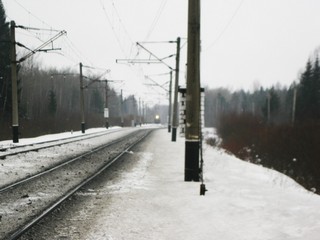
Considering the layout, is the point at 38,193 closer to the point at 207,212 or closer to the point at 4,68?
the point at 207,212

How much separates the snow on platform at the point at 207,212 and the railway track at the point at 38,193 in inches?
42.8

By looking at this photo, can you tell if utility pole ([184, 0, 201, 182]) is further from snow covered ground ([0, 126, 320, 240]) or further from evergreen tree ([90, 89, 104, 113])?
evergreen tree ([90, 89, 104, 113])

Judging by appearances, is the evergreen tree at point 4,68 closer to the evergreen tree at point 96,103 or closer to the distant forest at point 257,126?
the distant forest at point 257,126

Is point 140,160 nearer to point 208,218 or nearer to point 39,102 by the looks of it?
point 208,218

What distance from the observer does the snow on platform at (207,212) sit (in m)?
5.10

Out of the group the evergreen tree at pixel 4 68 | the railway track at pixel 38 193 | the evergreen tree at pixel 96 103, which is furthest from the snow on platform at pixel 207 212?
the evergreen tree at pixel 96 103

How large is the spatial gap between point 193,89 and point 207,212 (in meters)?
3.72

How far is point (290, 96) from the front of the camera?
83.5 metres

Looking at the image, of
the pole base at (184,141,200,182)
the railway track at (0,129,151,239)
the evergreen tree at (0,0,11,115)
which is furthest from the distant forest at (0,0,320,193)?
the railway track at (0,129,151,239)

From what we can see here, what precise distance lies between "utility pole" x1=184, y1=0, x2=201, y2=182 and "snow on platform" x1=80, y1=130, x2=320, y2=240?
0.81 meters

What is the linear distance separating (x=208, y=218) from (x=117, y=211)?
173 centimetres

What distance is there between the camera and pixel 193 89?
8.94 metres

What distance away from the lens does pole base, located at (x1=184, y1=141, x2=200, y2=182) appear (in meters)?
9.04

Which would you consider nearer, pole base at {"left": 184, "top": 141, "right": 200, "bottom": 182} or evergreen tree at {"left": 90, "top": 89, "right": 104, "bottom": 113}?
pole base at {"left": 184, "top": 141, "right": 200, "bottom": 182}
